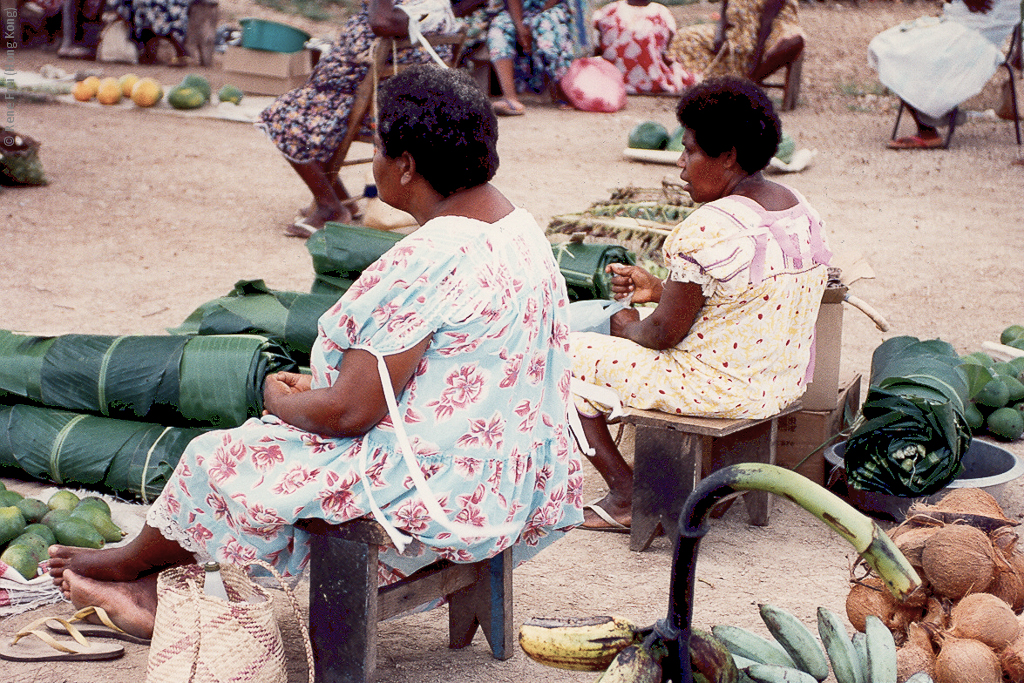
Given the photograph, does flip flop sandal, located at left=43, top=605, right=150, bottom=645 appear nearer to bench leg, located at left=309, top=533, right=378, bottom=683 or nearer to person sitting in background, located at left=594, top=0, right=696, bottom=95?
bench leg, located at left=309, top=533, right=378, bottom=683

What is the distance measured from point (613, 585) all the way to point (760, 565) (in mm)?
489

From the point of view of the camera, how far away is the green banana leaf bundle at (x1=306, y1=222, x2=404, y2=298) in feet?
13.0

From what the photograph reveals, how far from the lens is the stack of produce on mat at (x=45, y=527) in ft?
9.48

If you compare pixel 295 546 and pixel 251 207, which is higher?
pixel 295 546

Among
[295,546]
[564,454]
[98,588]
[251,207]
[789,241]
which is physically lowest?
[251,207]

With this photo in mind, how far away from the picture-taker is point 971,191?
26.0 ft

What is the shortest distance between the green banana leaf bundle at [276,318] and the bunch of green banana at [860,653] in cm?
220

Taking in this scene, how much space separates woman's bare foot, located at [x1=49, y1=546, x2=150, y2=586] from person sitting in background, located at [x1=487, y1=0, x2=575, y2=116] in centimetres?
808

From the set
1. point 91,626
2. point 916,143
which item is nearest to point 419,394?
point 91,626

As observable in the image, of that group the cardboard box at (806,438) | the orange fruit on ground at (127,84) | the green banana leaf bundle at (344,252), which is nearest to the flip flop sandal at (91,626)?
the green banana leaf bundle at (344,252)

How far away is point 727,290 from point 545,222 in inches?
149

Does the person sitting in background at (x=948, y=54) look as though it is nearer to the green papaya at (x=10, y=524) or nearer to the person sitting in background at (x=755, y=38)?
the person sitting in background at (x=755, y=38)

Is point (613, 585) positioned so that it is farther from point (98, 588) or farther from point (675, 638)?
point (675, 638)

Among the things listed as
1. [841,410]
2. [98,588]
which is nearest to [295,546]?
[98,588]
